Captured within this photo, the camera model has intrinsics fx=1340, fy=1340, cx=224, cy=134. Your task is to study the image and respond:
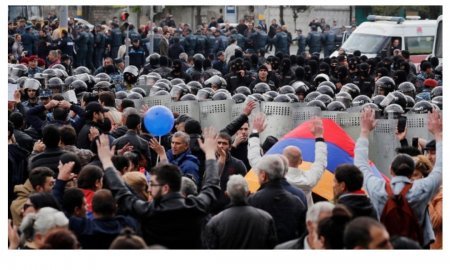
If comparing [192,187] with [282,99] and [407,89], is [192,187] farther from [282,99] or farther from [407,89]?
[407,89]

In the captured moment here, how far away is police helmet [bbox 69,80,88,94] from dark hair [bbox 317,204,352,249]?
11185 millimetres

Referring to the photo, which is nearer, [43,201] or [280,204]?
[43,201]

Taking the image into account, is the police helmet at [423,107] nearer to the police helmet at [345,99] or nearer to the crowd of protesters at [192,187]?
the crowd of protesters at [192,187]

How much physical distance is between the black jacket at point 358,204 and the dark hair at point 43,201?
207 cm

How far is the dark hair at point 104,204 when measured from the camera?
9.16 m

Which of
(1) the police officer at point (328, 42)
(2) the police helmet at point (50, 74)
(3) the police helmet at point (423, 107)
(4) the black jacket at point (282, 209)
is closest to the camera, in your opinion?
(4) the black jacket at point (282, 209)

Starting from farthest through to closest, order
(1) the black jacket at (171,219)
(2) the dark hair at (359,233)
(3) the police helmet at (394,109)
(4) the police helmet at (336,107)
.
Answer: (4) the police helmet at (336,107) < (3) the police helmet at (394,109) < (1) the black jacket at (171,219) < (2) the dark hair at (359,233)

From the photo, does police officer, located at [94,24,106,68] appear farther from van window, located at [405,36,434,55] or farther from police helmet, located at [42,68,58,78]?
police helmet, located at [42,68,58,78]

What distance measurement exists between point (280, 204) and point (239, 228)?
75 cm

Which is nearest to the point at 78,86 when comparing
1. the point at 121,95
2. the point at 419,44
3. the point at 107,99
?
the point at 121,95

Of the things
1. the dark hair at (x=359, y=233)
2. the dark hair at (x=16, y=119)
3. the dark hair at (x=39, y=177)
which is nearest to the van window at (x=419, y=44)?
the dark hair at (x=16, y=119)

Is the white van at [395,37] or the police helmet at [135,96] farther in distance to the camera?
the white van at [395,37]

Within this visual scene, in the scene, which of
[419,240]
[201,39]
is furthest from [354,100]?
[201,39]

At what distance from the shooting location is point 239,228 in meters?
9.30
